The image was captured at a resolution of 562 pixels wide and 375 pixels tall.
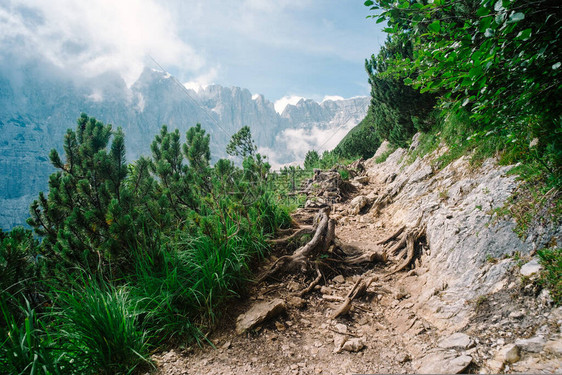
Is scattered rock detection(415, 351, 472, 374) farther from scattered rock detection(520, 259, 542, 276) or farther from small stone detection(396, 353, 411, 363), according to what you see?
scattered rock detection(520, 259, 542, 276)

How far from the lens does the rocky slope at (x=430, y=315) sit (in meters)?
1.89

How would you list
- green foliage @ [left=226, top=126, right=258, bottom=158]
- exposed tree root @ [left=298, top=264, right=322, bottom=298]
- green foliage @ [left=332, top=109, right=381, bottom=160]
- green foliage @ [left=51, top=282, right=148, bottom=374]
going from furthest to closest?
green foliage @ [left=332, top=109, right=381, bottom=160]
green foliage @ [left=226, top=126, right=258, bottom=158]
exposed tree root @ [left=298, top=264, right=322, bottom=298]
green foliage @ [left=51, top=282, right=148, bottom=374]

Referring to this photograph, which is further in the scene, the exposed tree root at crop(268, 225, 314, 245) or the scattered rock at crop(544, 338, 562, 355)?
the exposed tree root at crop(268, 225, 314, 245)

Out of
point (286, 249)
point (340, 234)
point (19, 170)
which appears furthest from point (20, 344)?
point (19, 170)

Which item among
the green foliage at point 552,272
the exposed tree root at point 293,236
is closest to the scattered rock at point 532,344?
the green foliage at point 552,272

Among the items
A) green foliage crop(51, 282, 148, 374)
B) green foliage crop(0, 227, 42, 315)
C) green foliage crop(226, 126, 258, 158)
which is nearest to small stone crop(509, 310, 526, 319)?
green foliage crop(51, 282, 148, 374)

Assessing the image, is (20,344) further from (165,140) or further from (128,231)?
(165,140)

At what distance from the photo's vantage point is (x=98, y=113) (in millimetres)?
152000

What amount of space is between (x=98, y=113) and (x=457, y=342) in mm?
193230

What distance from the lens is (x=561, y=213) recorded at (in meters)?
2.29

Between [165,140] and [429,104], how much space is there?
976 centimetres

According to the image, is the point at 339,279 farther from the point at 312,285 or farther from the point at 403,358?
the point at 403,358

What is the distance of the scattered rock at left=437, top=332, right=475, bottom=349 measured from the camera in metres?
2.01

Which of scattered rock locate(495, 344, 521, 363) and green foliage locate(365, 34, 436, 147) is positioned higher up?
green foliage locate(365, 34, 436, 147)
